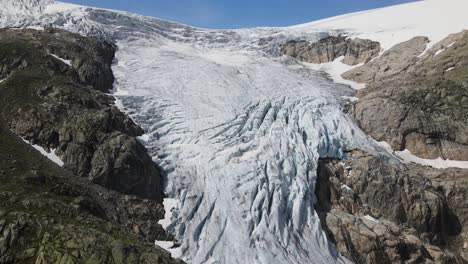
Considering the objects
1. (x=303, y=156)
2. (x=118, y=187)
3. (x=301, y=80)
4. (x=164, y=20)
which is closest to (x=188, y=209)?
(x=118, y=187)

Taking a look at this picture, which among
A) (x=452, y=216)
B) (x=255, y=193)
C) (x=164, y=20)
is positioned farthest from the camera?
(x=164, y=20)

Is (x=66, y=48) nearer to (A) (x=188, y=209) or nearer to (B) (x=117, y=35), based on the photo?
(B) (x=117, y=35)

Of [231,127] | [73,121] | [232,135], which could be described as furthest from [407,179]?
[73,121]

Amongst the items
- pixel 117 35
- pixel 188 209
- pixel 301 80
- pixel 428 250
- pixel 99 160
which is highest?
pixel 117 35

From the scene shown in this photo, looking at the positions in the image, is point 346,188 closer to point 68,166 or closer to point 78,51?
point 68,166

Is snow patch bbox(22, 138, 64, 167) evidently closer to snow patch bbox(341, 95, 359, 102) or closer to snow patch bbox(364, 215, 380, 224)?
snow patch bbox(364, 215, 380, 224)

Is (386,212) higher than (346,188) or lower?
lower
